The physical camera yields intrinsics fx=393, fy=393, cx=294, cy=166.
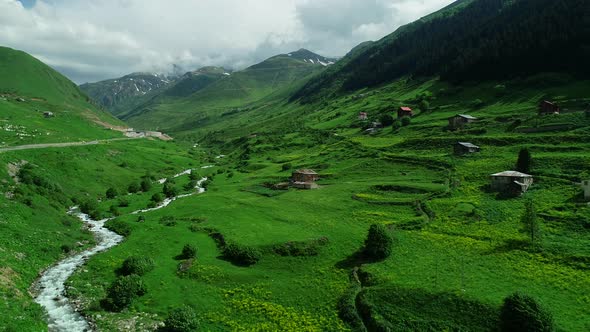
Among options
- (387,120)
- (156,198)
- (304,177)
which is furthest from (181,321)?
(387,120)

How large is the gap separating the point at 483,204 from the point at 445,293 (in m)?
31.2

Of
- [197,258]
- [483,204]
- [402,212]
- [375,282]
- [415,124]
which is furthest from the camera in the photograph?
[415,124]

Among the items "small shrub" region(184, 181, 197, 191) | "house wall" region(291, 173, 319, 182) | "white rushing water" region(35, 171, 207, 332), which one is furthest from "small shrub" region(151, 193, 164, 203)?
"house wall" region(291, 173, 319, 182)

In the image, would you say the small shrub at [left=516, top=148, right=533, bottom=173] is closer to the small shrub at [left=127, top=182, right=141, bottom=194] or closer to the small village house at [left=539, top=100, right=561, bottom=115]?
the small village house at [left=539, top=100, right=561, bottom=115]

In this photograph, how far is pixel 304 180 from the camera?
103m

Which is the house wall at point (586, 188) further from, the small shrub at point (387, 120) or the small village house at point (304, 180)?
the small shrub at point (387, 120)

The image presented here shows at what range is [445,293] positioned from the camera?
44031mm

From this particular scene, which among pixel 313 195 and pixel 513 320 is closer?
pixel 513 320

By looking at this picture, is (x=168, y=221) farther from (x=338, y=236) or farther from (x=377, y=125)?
(x=377, y=125)

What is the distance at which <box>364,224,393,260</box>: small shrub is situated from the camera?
180 ft

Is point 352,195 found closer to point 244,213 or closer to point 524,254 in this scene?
point 244,213

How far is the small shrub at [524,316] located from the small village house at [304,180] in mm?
62679

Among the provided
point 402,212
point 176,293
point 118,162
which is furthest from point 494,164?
point 118,162

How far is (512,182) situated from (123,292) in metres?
67.1
